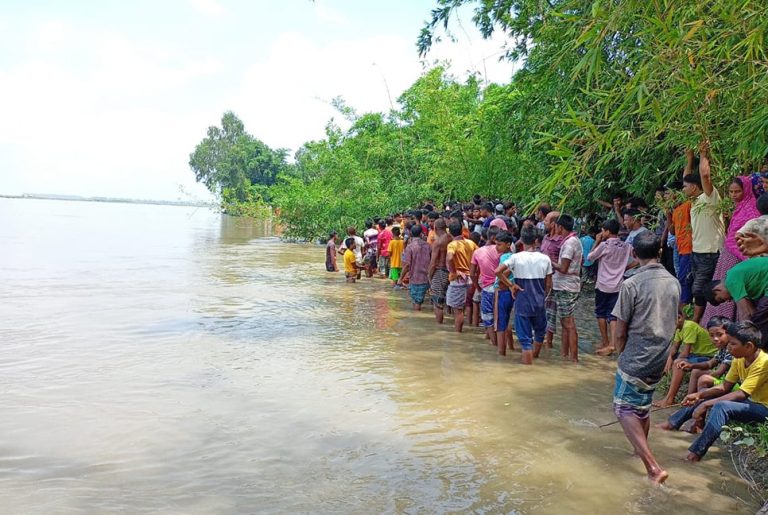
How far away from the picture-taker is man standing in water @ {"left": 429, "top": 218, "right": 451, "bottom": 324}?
32.6 feet

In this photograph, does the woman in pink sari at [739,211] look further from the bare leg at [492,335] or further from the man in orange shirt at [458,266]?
the man in orange shirt at [458,266]

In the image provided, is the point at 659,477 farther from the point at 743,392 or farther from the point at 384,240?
the point at 384,240

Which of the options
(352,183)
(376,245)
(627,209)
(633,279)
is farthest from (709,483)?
(352,183)

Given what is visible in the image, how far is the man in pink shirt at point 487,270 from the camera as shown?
8625 millimetres

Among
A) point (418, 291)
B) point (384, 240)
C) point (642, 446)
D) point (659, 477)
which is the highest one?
point (384, 240)

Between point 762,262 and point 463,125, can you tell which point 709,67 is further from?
point 463,125

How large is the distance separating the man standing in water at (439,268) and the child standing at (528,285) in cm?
220

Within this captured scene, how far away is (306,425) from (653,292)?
3.12 m

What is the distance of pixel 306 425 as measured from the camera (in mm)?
5645

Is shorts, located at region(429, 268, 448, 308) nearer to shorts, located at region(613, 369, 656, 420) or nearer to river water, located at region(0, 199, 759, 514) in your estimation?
river water, located at region(0, 199, 759, 514)

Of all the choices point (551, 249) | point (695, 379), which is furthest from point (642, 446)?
point (551, 249)

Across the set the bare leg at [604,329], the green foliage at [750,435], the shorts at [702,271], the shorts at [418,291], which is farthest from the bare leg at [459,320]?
the green foliage at [750,435]

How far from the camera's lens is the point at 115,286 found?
48.7 ft

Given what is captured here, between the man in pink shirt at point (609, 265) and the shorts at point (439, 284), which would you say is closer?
the man in pink shirt at point (609, 265)
